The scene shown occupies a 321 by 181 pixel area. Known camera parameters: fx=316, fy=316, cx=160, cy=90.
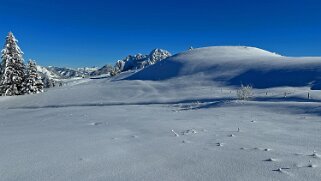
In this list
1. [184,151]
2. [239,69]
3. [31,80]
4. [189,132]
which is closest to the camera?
[184,151]

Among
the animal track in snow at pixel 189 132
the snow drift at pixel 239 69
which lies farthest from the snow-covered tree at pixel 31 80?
the animal track in snow at pixel 189 132

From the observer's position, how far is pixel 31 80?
53.9m

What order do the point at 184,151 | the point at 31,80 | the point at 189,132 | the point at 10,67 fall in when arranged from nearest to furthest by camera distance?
the point at 184,151, the point at 189,132, the point at 10,67, the point at 31,80

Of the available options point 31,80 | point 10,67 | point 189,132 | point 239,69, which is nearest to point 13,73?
point 10,67

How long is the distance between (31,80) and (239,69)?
3468 centimetres

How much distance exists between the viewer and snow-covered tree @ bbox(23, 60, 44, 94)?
5312 cm

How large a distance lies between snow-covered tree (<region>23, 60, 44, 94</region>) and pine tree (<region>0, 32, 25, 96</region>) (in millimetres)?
1490

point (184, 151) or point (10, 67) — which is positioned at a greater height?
point (10, 67)

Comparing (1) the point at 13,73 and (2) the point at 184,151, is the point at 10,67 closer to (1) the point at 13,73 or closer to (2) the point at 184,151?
(1) the point at 13,73

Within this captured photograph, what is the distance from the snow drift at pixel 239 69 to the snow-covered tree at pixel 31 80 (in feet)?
61.3

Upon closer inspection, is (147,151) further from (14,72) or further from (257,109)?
(14,72)

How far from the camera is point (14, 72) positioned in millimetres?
51250

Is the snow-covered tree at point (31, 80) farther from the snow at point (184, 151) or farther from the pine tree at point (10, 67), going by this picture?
the snow at point (184, 151)

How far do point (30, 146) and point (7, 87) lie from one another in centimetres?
4787
